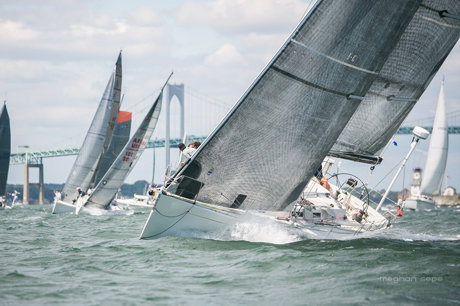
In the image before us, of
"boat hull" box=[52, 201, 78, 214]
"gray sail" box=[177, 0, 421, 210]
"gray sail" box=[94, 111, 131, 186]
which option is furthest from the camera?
"gray sail" box=[94, 111, 131, 186]

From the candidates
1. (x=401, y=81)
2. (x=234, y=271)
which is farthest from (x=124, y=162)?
(x=234, y=271)

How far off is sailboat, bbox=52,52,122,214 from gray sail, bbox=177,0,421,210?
10.9 m

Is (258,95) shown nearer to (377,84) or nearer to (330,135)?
(330,135)

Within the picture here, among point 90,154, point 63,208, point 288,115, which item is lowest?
point 63,208

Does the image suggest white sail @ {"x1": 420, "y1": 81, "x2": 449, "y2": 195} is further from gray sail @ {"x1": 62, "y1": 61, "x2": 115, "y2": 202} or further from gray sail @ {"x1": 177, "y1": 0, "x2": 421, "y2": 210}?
gray sail @ {"x1": 177, "y1": 0, "x2": 421, "y2": 210}

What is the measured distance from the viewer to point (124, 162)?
13.0 metres

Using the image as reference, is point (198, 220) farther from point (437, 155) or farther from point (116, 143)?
point (437, 155)

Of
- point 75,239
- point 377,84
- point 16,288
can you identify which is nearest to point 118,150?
point 75,239

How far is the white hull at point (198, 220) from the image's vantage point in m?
5.59

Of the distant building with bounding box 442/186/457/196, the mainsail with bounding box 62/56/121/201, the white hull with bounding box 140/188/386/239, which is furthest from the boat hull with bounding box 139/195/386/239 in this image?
the distant building with bounding box 442/186/457/196

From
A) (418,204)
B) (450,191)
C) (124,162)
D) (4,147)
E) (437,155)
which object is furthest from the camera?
(450,191)

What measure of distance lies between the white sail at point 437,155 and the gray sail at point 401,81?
77.7 feet

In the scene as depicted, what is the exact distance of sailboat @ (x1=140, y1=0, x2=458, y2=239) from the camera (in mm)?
5387

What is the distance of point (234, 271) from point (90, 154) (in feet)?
41.3
